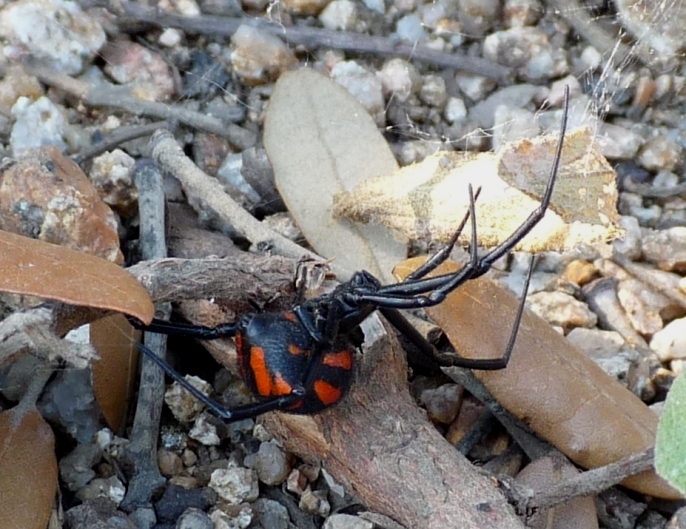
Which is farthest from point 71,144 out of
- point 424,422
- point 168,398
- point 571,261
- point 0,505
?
point 571,261

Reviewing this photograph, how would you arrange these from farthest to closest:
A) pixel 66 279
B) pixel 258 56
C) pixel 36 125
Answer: pixel 258 56, pixel 36 125, pixel 66 279

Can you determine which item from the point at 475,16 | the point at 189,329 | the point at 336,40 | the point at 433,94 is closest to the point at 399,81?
the point at 433,94

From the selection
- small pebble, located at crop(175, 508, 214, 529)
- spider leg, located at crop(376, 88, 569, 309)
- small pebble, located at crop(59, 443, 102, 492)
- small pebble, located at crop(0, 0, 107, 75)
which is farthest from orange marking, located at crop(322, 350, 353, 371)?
small pebble, located at crop(0, 0, 107, 75)

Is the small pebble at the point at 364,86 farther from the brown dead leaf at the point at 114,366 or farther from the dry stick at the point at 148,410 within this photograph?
the brown dead leaf at the point at 114,366

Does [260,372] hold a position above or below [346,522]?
above

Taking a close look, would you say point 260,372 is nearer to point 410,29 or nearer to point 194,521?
point 194,521

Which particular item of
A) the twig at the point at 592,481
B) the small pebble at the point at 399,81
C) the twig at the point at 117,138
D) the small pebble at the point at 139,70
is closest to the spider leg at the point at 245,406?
the twig at the point at 592,481

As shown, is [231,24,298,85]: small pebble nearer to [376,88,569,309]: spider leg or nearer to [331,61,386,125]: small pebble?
[331,61,386,125]: small pebble
